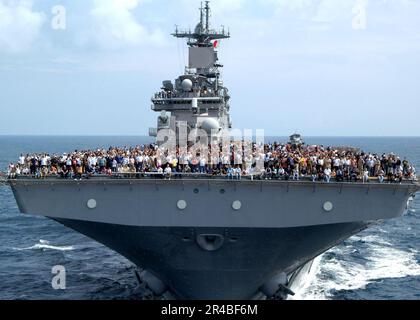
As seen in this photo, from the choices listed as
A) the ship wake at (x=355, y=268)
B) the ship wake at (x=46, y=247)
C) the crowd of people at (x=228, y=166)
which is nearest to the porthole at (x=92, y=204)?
the crowd of people at (x=228, y=166)

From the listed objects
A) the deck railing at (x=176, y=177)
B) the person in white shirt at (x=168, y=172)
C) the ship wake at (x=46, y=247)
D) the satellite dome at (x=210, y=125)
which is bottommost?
the ship wake at (x=46, y=247)

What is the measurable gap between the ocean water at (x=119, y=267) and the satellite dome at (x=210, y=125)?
874 centimetres

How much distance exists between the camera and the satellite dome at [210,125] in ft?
89.6

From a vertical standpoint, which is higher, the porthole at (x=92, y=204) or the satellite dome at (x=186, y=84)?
the satellite dome at (x=186, y=84)

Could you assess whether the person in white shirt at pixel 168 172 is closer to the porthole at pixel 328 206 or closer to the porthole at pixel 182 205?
the porthole at pixel 182 205

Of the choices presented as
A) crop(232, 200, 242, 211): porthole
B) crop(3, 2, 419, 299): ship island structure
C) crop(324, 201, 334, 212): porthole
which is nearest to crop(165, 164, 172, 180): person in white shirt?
crop(3, 2, 419, 299): ship island structure

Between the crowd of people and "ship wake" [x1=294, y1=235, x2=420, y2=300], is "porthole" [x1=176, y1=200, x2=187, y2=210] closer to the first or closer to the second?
the crowd of people

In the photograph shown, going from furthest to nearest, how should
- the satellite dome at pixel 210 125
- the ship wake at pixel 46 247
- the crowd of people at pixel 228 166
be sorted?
1. the ship wake at pixel 46 247
2. the satellite dome at pixel 210 125
3. the crowd of people at pixel 228 166

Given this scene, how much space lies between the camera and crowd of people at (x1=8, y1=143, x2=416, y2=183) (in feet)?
66.3

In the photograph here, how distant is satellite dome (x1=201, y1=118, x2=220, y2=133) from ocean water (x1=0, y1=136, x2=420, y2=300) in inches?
344

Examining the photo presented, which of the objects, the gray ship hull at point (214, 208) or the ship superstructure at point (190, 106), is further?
the ship superstructure at point (190, 106)

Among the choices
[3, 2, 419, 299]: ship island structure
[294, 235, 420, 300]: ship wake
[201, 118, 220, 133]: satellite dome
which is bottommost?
[294, 235, 420, 300]: ship wake

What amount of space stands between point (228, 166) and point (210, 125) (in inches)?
268
